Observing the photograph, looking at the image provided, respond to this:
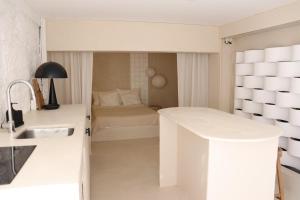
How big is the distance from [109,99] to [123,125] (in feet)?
4.62

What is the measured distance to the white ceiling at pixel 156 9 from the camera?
115 inches

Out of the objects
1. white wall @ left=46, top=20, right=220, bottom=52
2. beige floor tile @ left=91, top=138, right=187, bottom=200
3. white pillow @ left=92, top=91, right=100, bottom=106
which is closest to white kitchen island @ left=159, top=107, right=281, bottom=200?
beige floor tile @ left=91, top=138, right=187, bottom=200

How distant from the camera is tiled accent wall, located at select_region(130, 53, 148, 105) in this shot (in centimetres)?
679

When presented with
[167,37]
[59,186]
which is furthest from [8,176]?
[167,37]

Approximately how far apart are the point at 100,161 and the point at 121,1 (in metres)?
2.40

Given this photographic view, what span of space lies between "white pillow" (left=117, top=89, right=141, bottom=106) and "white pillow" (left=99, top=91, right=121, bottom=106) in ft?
0.43

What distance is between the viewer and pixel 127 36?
405 cm

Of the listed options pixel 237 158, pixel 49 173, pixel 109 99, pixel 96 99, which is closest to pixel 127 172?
pixel 237 158

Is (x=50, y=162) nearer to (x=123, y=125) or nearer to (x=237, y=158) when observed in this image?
(x=237, y=158)

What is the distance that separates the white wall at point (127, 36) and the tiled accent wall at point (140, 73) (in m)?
2.63

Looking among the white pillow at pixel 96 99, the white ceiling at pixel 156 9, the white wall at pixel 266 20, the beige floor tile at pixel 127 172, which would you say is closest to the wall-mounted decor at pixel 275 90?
the white wall at pixel 266 20

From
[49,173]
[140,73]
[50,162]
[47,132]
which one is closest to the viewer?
[49,173]

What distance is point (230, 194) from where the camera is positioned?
6.73ft

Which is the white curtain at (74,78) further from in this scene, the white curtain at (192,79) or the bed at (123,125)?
the white curtain at (192,79)
